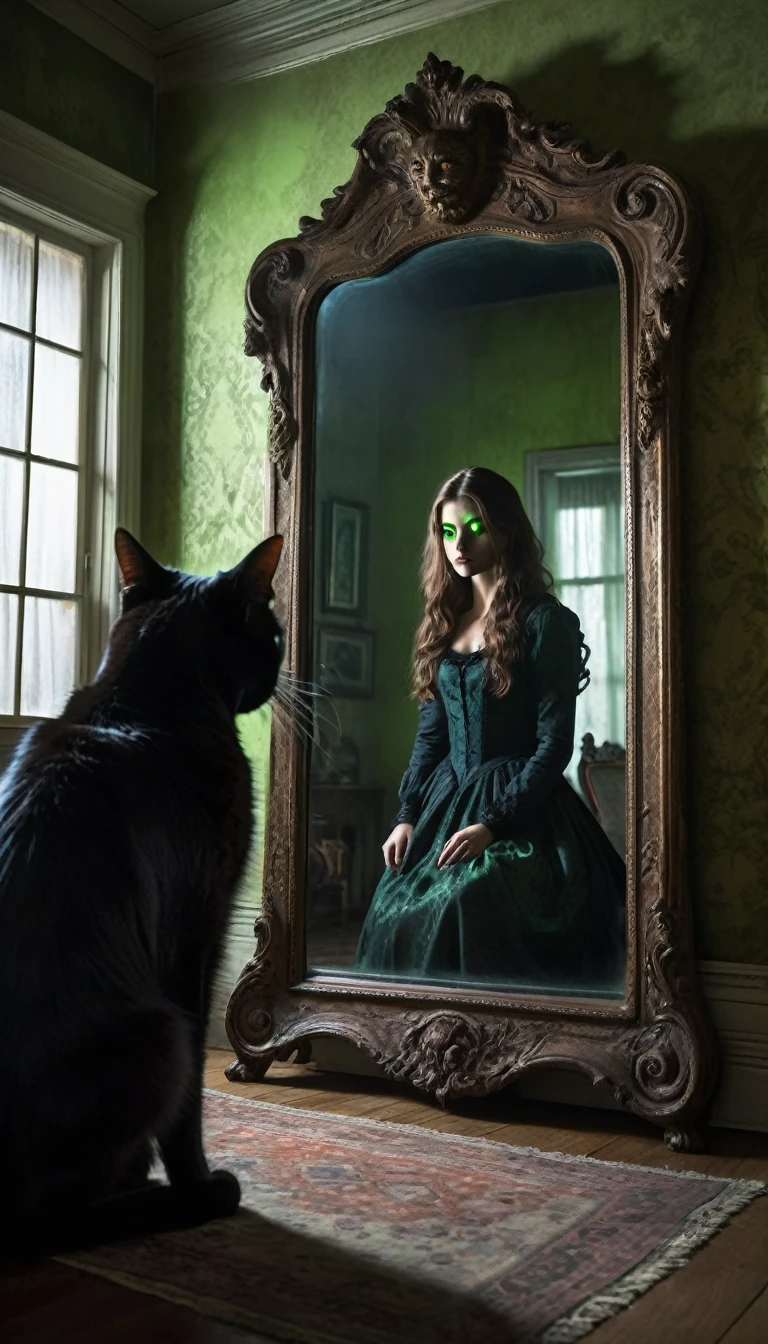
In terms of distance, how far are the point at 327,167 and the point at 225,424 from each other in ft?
2.53

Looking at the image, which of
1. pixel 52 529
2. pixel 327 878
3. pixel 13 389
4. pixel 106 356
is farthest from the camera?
pixel 106 356

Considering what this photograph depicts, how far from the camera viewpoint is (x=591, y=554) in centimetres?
280

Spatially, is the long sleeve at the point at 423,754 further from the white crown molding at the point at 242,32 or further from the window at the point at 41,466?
the white crown molding at the point at 242,32

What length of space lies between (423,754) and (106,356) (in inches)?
63.7

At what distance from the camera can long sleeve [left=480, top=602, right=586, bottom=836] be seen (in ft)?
9.13

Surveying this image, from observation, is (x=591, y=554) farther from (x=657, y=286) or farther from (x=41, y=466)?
(x=41, y=466)

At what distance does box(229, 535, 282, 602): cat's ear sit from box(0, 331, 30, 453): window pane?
1.68 m

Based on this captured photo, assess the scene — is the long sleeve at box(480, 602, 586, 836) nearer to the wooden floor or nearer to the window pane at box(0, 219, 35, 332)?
the wooden floor

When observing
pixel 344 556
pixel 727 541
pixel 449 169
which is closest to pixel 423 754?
pixel 344 556

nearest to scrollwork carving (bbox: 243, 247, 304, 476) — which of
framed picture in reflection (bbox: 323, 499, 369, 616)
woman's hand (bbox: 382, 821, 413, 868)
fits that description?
framed picture in reflection (bbox: 323, 499, 369, 616)

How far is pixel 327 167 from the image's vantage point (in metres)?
3.45

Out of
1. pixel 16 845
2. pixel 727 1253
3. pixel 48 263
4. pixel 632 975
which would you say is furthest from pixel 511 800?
pixel 48 263

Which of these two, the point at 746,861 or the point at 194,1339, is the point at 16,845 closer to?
the point at 194,1339

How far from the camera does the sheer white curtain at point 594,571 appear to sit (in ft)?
9.06
